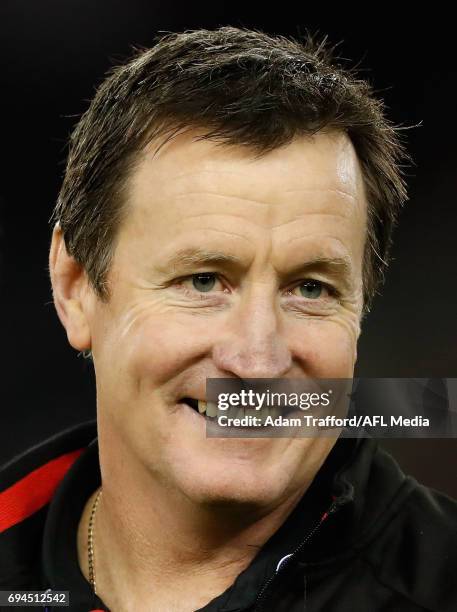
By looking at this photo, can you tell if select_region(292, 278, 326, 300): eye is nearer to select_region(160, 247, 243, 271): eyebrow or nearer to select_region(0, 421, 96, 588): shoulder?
select_region(160, 247, 243, 271): eyebrow

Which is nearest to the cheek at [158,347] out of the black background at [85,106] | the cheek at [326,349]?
the cheek at [326,349]

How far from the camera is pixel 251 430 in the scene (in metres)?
1.19

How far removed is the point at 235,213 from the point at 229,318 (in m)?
0.12

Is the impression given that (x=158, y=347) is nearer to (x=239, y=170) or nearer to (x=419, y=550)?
(x=239, y=170)

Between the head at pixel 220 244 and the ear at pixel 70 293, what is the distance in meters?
0.02

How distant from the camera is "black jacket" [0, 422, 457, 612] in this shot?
1169 millimetres

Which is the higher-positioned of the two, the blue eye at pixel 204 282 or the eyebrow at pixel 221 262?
the eyebrow at pixel 221 262

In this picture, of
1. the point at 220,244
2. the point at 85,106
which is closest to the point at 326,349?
the point at 220,244

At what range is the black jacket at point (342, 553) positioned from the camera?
1169 millimetres

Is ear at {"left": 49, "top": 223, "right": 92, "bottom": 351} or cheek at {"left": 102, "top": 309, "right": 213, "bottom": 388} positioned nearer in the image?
cheek at {"left": 102, "top": 309, "right": 213, "bottom": 388}

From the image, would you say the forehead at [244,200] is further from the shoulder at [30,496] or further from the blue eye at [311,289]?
the shoulder at [30,496]

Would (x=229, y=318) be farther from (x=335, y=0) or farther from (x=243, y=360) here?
(x=335, y=0)

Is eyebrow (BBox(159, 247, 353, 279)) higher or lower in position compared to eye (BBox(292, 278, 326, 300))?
higher

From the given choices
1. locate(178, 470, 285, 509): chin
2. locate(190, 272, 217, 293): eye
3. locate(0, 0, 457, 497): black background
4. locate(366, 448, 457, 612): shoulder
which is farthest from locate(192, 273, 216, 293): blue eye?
locate(0, 0, 457, 497): black background
